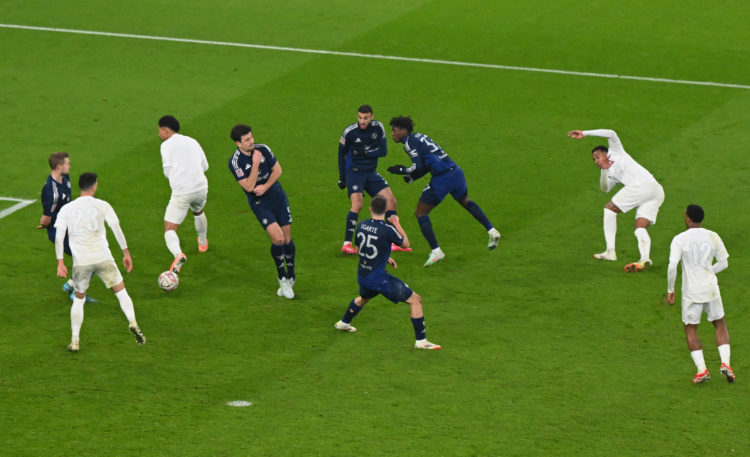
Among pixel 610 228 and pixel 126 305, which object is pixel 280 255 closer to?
pixel 126 305

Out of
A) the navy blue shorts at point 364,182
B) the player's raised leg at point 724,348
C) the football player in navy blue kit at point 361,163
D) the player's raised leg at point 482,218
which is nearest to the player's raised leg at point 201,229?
the football player in navy blue kit at point 361,163

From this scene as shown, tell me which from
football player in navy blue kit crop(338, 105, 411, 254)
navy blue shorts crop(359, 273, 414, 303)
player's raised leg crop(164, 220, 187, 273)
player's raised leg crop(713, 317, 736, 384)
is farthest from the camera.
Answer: football player in navy blue kit crop(338, 105, 411, 254)

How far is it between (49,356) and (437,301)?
5.27 metres

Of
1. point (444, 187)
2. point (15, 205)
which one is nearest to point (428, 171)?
point (444, 187)

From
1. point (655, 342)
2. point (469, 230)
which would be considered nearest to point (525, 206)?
point (469, 230)

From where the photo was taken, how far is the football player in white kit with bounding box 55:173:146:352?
1413 cm

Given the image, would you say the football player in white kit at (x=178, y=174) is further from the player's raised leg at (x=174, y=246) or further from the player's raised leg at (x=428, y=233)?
the player's raised leg at (x=428, y=233)

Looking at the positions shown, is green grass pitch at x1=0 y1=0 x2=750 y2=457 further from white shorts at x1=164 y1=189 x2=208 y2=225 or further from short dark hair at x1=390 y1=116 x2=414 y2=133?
short dark hair at x1=390 y1=116 x2=414 y2=133

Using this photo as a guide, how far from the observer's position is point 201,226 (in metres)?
18.0

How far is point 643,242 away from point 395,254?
376cm

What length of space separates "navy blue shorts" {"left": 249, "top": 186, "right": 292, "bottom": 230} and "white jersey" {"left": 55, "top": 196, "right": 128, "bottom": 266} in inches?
97.2

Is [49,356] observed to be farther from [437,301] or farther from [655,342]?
[655,342]

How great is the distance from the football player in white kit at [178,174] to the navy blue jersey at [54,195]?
69.7 inches

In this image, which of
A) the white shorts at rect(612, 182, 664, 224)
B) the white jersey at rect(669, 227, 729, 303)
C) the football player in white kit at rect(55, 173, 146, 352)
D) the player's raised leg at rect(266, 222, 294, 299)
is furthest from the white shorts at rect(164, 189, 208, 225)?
the white jersey at rect(669, 227, 729, 303)
